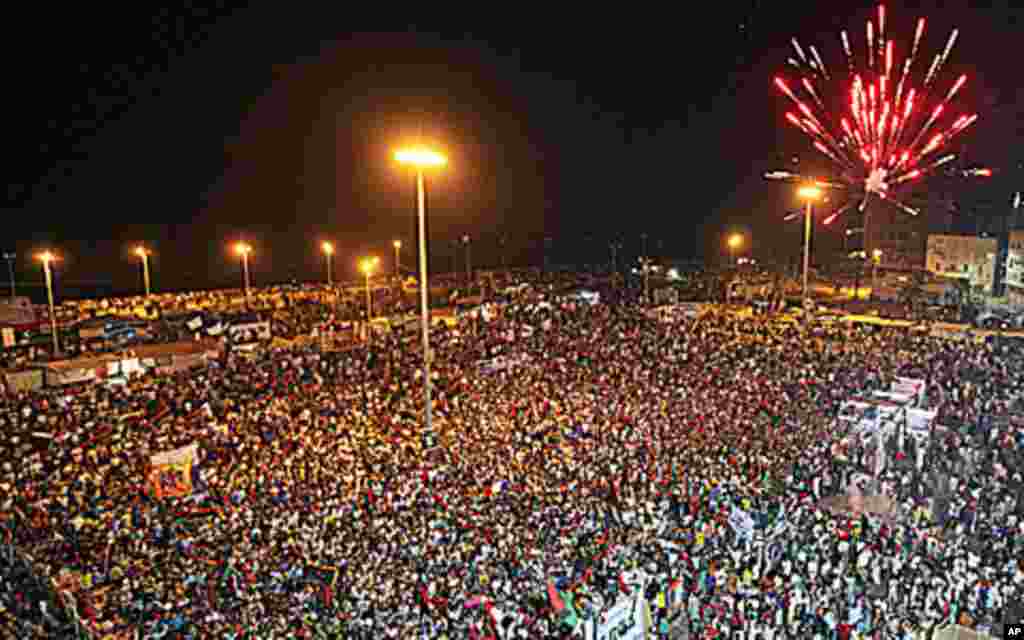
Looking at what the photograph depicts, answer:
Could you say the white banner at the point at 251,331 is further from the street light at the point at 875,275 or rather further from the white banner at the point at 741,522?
the street light at the point at 875,275

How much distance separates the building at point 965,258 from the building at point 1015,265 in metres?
1.31

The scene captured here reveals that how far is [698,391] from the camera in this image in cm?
1925

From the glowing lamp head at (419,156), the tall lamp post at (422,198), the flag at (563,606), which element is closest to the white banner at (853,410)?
the flag at (563,606)

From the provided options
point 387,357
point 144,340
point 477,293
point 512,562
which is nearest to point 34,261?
point 144,340

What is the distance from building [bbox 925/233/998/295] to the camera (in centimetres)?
3970

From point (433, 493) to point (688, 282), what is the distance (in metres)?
40.9

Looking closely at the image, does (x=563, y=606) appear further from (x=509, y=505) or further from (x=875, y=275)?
(x=875, y=275)

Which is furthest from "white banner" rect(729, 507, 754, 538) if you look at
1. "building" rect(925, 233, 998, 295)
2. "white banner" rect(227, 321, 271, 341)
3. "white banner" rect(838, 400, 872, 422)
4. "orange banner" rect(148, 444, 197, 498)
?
"building" rect(925, 233, 998, 295)

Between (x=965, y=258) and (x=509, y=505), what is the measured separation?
41.6m

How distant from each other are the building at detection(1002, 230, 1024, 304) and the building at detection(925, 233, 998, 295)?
1308mm

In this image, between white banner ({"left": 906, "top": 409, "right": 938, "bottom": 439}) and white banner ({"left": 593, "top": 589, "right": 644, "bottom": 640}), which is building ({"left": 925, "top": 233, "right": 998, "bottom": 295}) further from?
white banner ({"left": 593, "top": 589, "right": 644, "bottom": 640})

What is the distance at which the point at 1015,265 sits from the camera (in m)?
36.7

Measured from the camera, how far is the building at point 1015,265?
118ft

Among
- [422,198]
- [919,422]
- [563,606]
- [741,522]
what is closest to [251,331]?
[563,606]
